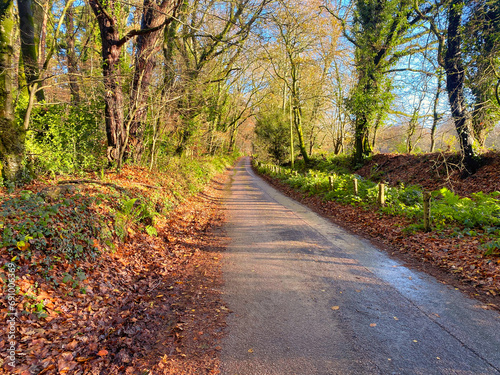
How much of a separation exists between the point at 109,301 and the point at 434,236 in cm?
721

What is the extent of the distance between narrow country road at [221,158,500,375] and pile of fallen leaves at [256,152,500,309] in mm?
536

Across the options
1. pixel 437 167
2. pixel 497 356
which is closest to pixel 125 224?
pixel 497 356

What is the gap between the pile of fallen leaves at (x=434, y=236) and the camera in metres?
4.57

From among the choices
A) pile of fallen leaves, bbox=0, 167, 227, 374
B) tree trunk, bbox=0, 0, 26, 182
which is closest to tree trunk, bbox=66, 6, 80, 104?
tree trunk, bbox=0, 0, 26, 182

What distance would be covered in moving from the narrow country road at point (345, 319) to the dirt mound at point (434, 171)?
216 inches

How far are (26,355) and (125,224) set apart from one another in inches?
142

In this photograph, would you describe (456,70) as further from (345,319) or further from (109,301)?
(109,301)

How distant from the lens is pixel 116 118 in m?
9.13

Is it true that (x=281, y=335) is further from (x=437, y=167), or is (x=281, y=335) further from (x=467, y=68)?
(x=437, y=167)

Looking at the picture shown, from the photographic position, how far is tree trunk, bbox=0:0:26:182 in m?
5.82

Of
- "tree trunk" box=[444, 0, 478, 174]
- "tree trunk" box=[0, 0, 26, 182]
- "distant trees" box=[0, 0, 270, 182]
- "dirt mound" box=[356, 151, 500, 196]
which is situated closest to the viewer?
"tree trunk" box=[0, 0, 26, 182]

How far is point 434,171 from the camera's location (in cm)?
1259

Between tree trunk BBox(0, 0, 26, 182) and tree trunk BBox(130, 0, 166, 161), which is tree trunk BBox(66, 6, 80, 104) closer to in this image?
tree trunk BBox(130, 0, 166, 161)

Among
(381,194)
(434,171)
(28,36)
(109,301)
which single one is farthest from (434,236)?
(28,36)
